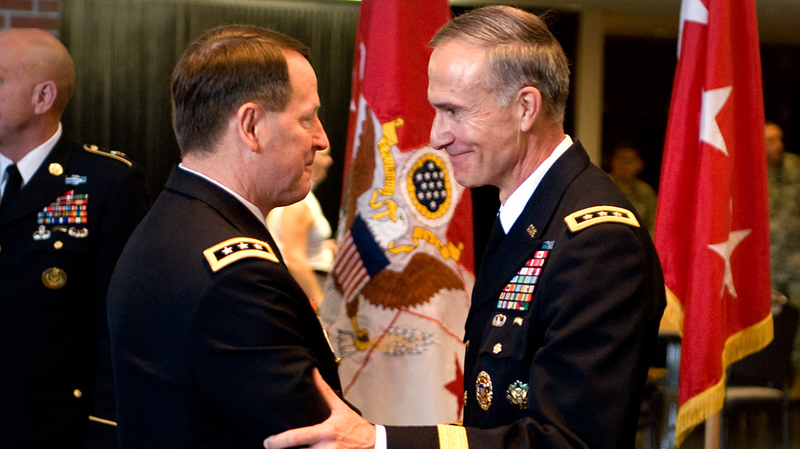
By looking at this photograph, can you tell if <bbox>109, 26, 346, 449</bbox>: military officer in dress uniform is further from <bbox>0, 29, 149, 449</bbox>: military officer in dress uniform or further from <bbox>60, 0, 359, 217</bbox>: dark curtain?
<bbox>60, 0, 359, 217</bbox>: dark curtain

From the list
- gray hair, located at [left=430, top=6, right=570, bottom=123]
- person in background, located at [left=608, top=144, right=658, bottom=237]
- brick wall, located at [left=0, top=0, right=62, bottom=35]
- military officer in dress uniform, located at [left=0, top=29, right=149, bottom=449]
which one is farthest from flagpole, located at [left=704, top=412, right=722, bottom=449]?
brick wall, located at [left=0, top=0, right=62, bottom=35]

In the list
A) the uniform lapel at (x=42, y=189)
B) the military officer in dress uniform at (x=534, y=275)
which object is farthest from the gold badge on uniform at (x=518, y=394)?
the uniform lapel at (x=42, y=189)

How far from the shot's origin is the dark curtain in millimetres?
3910

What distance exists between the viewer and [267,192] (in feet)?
4.61

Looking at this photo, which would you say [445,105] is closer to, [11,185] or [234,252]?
[234,252]

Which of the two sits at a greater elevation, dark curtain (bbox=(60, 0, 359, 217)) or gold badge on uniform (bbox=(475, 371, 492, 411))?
dark curtain (bbox=(60, 0, 359, 217))

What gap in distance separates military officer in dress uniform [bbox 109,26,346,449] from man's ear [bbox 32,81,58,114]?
1111mm

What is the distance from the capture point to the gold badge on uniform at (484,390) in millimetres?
1427

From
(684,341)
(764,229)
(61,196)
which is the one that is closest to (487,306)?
(684,341)

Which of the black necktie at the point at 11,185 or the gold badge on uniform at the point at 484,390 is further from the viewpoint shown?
the black necktie at the point at 11,185

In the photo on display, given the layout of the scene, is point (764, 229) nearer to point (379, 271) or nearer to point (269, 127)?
point (379, 271)

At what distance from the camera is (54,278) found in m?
2.20

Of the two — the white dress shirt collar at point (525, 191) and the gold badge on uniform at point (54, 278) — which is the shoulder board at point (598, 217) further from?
the gold badge on uniform at point (54, 278)

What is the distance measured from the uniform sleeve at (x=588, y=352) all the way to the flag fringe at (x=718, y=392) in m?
1.03
